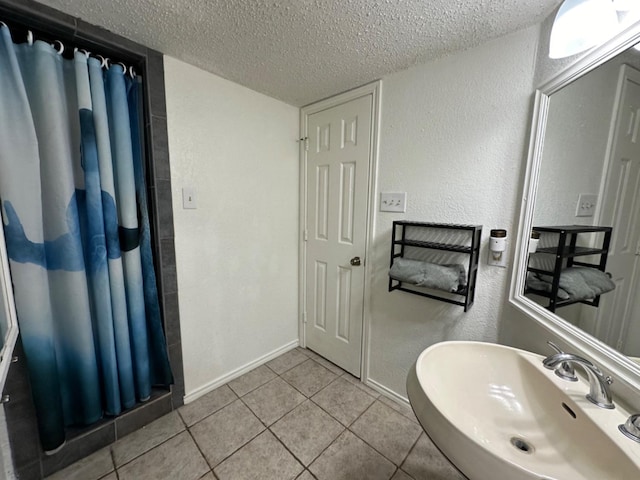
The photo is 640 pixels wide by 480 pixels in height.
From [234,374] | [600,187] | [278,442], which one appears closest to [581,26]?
[600,187]

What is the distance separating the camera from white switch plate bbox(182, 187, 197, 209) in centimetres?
149

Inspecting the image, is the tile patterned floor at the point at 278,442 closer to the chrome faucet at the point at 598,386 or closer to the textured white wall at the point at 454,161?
the textured white wall at the point at 454,161

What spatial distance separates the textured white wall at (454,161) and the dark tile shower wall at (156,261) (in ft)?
4.29

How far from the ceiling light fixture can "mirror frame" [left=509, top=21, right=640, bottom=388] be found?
0.04 metres

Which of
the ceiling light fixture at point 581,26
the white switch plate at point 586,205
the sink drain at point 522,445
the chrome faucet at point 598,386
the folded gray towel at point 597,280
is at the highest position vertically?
the ceiling light fixture at point 581,26

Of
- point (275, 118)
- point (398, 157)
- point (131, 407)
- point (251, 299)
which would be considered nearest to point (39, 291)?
point (131, 407)

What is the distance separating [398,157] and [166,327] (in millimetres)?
1773

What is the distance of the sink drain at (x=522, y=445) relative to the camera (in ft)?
2.47

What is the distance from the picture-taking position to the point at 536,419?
808 mm

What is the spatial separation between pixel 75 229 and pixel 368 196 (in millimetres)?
1580

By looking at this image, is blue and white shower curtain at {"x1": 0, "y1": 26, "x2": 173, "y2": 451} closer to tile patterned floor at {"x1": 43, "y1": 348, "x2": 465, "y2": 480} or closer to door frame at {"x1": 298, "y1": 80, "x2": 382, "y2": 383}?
tile patterned floor at {"x1": 43, "y1": 348, "x2": 465, "y2": 480}

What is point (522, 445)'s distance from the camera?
77 centimetres

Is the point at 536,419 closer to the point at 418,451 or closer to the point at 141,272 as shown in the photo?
the point at 418,451

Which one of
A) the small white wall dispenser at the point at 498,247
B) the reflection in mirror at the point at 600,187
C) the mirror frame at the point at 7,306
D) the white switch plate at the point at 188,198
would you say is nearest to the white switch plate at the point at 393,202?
the small white wall dispenser at the point at 498,247
